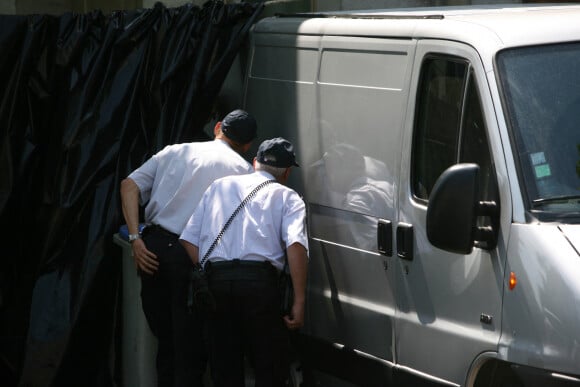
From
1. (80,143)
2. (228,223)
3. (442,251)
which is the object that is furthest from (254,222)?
(80,143)

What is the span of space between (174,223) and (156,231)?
0.12 m

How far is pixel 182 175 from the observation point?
21.9ft

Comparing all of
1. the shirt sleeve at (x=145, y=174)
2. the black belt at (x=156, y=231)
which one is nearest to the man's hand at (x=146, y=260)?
the black belt at (x=156, y=231)

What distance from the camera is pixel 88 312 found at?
294 inches

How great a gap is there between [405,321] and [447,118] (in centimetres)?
97

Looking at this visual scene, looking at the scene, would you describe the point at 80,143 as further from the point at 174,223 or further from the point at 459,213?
the point at 459,213

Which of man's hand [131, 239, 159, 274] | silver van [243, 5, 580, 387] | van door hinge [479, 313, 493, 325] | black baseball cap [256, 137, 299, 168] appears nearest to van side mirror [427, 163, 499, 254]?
silver van [243, 5, 580, 387]

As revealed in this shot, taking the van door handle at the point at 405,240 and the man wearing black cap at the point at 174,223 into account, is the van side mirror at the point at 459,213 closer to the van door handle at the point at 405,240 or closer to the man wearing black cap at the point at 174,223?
the van door handle at the point at 405,240

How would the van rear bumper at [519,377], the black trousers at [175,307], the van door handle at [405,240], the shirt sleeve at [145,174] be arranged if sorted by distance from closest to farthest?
the van rear bumper at [519,377] < the van door handle at [405,240] < the black trousers at [175,307] < the shirt sleeve at [145,174]

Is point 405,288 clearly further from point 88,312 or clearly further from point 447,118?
point 88,312

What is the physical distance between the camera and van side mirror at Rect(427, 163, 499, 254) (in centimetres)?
491

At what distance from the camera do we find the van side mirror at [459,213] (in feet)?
16.1

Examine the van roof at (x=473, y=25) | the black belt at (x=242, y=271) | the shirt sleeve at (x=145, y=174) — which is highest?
the van roof at (x=473, y=25)

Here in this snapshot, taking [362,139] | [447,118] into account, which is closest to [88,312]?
[362,139]
